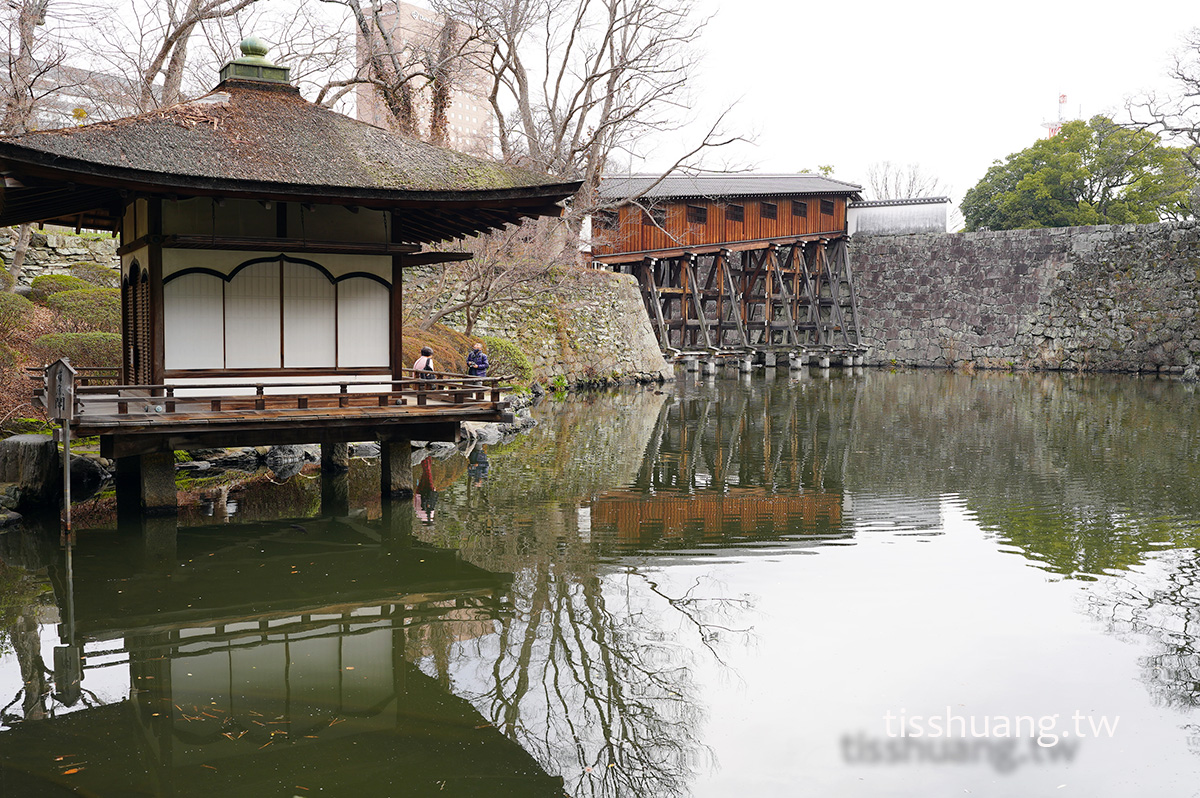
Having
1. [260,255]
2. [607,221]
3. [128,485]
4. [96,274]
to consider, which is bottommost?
[128,485]

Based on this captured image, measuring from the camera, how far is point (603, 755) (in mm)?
4395

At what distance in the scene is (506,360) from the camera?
69.6 feet

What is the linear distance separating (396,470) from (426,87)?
14.7 meters

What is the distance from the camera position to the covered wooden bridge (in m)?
29.5

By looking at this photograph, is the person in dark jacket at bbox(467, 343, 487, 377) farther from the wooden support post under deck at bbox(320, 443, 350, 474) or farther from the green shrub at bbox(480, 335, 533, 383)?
the green shrub at bbox(480, 335, 533, 383)

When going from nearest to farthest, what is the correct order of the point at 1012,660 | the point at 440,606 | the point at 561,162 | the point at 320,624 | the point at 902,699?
the point at 902,699
the point at 1012,660
the point at 320,624
the point at 440,606
the point at 561,162

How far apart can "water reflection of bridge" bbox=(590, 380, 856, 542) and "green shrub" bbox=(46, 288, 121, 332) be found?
865cm

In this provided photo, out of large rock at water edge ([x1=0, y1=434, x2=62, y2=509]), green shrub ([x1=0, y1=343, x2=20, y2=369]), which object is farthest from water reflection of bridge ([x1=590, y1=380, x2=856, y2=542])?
green shrub ([x1=0, y1=343, x2=20, y2=369])

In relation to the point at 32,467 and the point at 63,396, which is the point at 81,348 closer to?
the point at 32,467

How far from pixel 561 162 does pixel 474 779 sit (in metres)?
20.6

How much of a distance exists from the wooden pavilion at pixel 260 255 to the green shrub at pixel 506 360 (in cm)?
1036

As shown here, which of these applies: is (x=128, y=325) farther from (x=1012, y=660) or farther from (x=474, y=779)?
(x=1012, y=660)

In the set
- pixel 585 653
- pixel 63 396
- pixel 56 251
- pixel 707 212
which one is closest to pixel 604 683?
pixel 585 653

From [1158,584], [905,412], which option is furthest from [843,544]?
[905,412]
